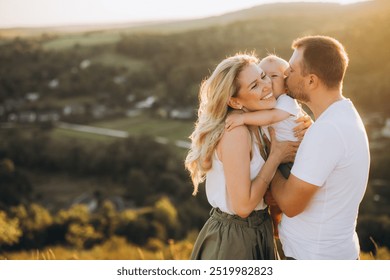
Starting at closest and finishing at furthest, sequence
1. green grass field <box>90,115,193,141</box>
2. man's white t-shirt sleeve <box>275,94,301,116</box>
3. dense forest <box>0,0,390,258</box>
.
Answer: man's white t-shirt sleeve <box>275,94,301,116</box> → dense forest <box>0,0,390,258</box> → green grass field <box>90,115,193,141</box>

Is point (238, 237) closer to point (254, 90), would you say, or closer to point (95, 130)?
point (254, 90)

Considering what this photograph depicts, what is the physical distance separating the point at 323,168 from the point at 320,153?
0.18 ft

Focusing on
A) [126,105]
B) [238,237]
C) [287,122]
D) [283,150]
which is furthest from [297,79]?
[126,105]

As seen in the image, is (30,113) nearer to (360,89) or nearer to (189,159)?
(360,89)

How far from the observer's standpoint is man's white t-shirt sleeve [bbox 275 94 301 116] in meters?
1.87

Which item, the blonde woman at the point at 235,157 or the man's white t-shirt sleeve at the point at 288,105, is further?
the man's white t-shirt sleeve at the point at 288,105

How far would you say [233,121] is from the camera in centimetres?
178

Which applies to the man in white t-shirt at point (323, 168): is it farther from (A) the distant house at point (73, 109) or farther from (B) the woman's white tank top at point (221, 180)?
(A) the distant house at point (73, 109)

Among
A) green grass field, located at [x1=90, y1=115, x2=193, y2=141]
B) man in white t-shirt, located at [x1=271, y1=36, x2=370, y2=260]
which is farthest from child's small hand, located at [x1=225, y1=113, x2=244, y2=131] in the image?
green grass field, located at [x1=90, y1=115, x2=193, y2=141]

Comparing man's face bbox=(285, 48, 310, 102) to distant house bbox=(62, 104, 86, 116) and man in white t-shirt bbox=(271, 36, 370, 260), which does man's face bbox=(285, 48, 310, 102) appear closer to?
man in white t-shirt bbox=(271, 36, 370, 260)

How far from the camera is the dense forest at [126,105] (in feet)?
44.8

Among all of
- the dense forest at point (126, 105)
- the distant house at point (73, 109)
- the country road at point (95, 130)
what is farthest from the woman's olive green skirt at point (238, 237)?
the distant house at point (73, 109)

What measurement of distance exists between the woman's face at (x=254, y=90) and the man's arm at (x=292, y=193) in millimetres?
300

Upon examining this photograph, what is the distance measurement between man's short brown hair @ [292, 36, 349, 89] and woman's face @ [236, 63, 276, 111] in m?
0.18
